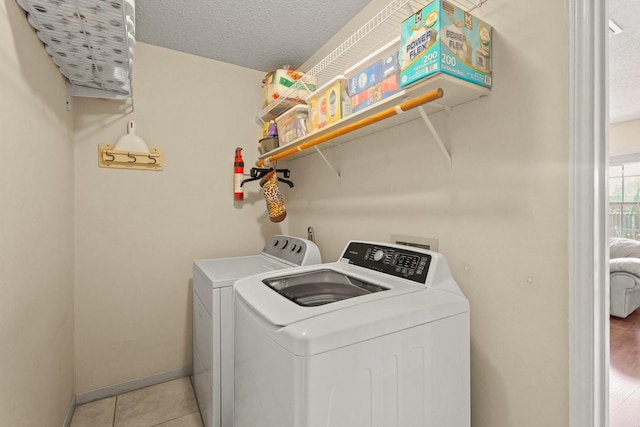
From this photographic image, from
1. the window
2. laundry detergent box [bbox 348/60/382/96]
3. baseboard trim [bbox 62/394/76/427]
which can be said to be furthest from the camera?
the window

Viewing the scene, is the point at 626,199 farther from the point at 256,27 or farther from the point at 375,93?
the point at 256,27

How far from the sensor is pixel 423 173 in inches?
56.7

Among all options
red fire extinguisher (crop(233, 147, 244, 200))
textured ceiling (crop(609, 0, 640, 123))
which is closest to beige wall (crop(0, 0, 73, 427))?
red fire extinguisher (crop(233, 147, 244, 200))

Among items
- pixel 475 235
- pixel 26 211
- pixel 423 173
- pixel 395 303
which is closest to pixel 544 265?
pixel 475 235

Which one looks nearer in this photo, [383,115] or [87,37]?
[383,115]

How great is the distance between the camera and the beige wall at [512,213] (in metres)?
0.97

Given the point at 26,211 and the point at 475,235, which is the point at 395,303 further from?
the point at 26,211

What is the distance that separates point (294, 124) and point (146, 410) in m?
2.06

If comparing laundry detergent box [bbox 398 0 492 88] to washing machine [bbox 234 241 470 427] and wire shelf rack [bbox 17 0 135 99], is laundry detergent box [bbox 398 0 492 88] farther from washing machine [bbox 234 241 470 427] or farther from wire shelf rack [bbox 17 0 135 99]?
wire shelf rack [bbox 17 0 135 99]

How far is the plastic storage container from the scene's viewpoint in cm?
192

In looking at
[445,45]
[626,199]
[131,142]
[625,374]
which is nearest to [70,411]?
[131,142]

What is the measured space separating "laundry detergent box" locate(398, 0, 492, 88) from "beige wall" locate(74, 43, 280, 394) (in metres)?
1.76

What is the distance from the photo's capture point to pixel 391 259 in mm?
1371

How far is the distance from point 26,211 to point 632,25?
12.4ft
